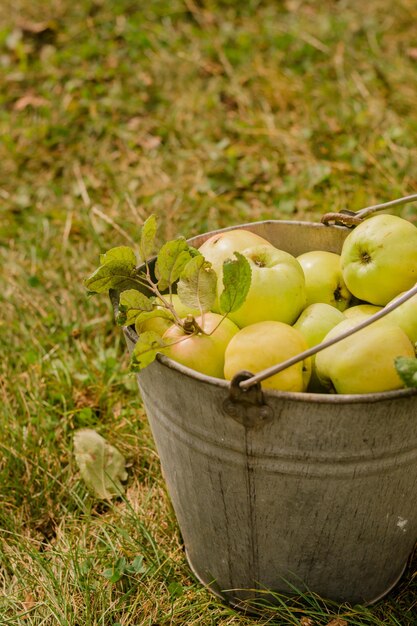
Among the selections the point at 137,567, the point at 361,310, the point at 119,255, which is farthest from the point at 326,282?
the point at 137,567

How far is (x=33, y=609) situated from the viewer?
1.55 metres

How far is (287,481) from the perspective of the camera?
1.28 metres

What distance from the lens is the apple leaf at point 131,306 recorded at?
4.33 ft

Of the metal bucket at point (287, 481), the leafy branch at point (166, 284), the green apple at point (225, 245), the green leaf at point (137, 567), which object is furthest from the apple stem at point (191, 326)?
the green leaf at point (137, 567)

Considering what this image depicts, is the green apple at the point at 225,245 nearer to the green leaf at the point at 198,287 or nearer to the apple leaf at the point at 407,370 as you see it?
the green leaf at the point at 198,287

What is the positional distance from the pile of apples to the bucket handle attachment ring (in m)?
0.09

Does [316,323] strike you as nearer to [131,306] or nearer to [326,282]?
[326,282]

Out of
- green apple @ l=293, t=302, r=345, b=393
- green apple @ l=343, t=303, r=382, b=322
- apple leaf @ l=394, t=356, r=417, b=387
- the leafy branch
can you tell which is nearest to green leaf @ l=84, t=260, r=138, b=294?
the leafy branch

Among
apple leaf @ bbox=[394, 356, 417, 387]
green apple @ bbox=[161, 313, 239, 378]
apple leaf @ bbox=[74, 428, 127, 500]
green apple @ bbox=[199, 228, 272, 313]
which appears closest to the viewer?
apple leaf @ bbox=[394, 356, 417, 387]

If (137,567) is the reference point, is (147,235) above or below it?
above

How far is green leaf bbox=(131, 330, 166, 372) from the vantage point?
124cm

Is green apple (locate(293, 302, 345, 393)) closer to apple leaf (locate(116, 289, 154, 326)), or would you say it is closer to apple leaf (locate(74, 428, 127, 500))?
apple leaf (locate(116, 289, 154, 326))

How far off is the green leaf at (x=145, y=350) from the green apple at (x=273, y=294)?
26 centimetres

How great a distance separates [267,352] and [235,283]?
0.15 meters
